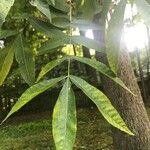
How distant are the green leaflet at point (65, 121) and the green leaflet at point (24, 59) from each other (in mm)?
367

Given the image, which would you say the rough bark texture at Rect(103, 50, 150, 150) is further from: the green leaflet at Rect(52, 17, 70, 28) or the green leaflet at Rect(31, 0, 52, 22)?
the green leaflet at Rect(31, 0, 52, 22)

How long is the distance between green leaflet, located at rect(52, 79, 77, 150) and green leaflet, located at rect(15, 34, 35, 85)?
1.20 feet

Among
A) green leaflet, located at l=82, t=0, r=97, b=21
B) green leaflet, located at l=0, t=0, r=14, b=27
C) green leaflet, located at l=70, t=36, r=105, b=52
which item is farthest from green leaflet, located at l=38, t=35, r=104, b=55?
green leaflet, located at l=0, t=0, r=14, b=27

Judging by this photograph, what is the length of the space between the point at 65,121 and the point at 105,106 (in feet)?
0.42

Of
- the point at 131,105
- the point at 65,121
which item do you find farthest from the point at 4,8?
the point at 131,105

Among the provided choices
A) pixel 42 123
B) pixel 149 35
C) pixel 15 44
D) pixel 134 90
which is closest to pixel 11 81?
pixel 42 123

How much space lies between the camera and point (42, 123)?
12344 mm

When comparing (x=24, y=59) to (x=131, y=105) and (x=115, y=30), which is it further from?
(x=131, y=105)

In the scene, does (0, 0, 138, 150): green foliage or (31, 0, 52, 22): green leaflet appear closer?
(0, 0, 138, 150): green foliage

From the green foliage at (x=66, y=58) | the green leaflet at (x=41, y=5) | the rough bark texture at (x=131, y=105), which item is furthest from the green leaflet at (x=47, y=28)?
the rough bark texture at (x=131, y=105)

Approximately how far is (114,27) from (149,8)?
97 millimetres

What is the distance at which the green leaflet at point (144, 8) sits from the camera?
886mm

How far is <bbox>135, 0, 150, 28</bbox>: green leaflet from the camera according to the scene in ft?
A: 2.91

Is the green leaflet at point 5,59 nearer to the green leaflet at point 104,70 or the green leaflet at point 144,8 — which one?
the green leaflet at point 104,70
